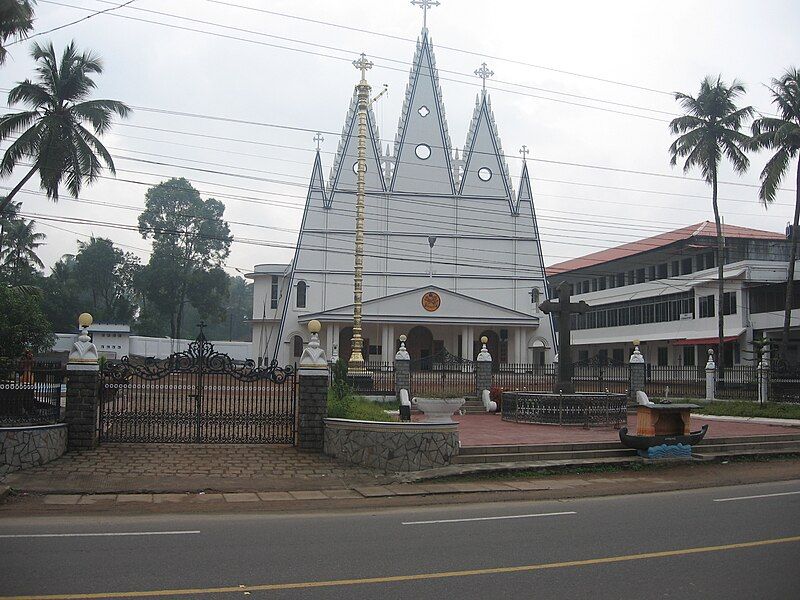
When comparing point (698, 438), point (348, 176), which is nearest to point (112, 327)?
point (348, 176)

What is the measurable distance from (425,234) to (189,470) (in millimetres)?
39335

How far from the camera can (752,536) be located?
8430 mm

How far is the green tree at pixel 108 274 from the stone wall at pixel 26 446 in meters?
60.1

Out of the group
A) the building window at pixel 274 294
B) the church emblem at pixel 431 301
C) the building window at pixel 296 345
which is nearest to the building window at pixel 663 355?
the church emblem at pixel 431 301

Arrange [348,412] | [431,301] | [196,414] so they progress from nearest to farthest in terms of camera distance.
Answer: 1. [196,414]
2. [348,412]
3. [431,301]

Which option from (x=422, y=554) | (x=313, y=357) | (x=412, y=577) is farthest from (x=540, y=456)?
(x=412, y=577)

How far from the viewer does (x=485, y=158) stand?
175ft

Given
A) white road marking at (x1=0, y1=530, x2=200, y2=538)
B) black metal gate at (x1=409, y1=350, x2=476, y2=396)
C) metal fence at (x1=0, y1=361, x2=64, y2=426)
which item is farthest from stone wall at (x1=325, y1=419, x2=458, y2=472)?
black metal gate at (x1=409, y1=350, x2=476, y2=396)

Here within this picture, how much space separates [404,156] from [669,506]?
43443 mm

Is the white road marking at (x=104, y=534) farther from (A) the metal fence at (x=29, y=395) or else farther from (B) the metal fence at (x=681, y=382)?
(B) the metal fence at (x=681, y=382)

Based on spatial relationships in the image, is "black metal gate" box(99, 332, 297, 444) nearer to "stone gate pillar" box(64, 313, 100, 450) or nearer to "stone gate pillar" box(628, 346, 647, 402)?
"stone gate pillar" box(64, 313, 100, 450)

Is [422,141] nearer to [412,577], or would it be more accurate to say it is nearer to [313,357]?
[313,357]

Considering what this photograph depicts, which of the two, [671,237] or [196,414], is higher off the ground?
[671,237]

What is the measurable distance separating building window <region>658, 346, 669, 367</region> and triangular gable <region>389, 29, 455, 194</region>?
730 inches
